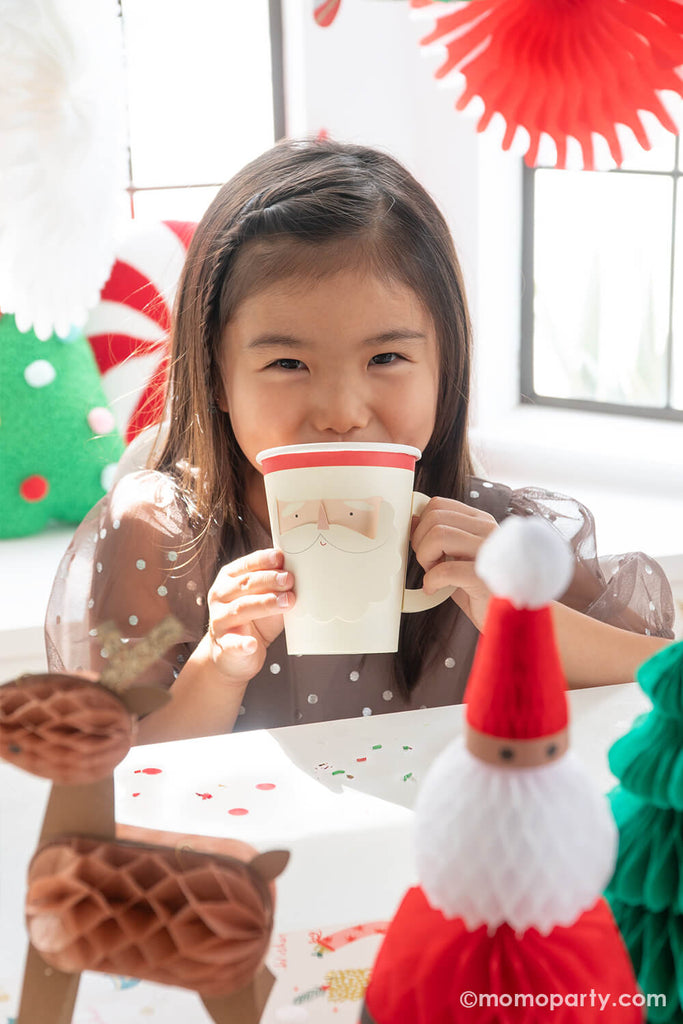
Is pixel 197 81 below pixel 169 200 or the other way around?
the other way around

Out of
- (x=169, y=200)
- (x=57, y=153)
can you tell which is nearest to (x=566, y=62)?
(x=57, y=153)

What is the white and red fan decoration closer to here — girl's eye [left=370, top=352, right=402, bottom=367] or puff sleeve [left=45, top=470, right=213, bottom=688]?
puff sleeve [left=45, top=470, right=213, bottom=688]

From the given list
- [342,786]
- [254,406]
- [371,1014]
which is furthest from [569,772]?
[254,406]

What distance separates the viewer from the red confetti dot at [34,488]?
5.07ft

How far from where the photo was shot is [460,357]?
96 centimetres

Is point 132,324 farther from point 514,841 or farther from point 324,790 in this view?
point 514,841

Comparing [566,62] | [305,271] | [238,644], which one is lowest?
[238,644]

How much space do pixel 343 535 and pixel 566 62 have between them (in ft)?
0.89

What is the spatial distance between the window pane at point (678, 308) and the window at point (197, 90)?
0.68 metres

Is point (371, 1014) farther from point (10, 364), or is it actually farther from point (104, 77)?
point (10, 364)

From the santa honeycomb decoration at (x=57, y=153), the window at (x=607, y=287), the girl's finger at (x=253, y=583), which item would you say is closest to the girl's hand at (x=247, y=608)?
the girl's finger at (x=253, y=583)

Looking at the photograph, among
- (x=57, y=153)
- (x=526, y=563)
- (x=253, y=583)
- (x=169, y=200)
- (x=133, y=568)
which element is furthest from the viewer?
(x=169, y=200)

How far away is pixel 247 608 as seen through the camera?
655 millimetres

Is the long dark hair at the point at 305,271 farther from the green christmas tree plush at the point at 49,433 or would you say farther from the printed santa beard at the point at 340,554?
the green christmas tree plush at the point at 49,433
